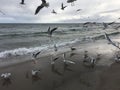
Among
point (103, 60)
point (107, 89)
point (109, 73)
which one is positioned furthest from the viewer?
point (103, 60)

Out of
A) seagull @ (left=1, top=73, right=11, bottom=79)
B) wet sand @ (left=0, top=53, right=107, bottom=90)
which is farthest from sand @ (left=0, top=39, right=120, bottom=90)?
seagull @ (left=1, top=73, right=11, bottom=79)

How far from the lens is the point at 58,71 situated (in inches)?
417

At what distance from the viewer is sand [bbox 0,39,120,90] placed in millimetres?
8258

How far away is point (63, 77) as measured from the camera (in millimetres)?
9531

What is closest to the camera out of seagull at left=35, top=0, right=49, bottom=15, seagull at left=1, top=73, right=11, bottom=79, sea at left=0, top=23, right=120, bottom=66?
seagull at left=35, top=0, right=49, bottom=15

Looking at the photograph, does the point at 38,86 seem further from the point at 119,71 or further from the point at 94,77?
the point at 119,71

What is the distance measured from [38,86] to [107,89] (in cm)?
259

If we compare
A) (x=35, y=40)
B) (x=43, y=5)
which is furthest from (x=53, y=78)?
(x=35, y=40)

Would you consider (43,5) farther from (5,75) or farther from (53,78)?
(5,75)

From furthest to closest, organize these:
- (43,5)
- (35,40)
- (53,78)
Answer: (35,40) → (53,78) → (43,5)

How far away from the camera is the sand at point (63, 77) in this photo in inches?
325

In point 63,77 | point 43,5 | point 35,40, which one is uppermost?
point 43,5

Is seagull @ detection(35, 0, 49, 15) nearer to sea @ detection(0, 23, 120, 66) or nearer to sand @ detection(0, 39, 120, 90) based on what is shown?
sand @ detection(0, 39, 120, 90)

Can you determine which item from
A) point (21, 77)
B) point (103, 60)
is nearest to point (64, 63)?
point (103, 60)
